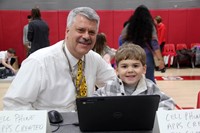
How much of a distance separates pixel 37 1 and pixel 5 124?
8761mm

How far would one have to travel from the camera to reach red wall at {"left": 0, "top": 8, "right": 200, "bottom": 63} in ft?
28.7

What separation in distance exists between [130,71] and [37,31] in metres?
4.37

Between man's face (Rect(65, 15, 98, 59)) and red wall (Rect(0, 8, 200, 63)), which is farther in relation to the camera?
red wall (Rect(0, 8, 200, 63))

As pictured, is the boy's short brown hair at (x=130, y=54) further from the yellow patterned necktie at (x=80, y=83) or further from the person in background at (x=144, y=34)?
the person in background at (x=144, y=34)

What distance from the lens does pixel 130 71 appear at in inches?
72.4

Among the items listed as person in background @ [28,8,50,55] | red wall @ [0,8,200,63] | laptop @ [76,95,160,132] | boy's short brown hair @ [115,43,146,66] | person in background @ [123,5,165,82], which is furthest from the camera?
red wall @ [0,8,200,63]

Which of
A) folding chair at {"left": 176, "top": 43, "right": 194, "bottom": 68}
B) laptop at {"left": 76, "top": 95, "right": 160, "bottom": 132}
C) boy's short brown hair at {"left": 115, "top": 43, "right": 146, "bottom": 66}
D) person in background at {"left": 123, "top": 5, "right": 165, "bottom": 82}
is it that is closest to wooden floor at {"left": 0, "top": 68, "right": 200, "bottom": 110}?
folding chair at {"left": 176, "top": 43, "right": 194, "bottom": 68}

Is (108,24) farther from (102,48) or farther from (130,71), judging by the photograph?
(130,71)

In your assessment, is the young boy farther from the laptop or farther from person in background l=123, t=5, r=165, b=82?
person in background l=123, t=5, r=165, b=82

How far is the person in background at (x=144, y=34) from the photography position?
3467 mm

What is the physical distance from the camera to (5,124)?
3.69ft

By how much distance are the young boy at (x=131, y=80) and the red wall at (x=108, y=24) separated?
6932 millimetres

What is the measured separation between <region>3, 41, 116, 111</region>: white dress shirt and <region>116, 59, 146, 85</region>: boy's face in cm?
33

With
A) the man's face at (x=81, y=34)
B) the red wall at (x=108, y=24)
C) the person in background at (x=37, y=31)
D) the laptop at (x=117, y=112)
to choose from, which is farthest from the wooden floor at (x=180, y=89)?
the laptop at (x=117, y=112)
